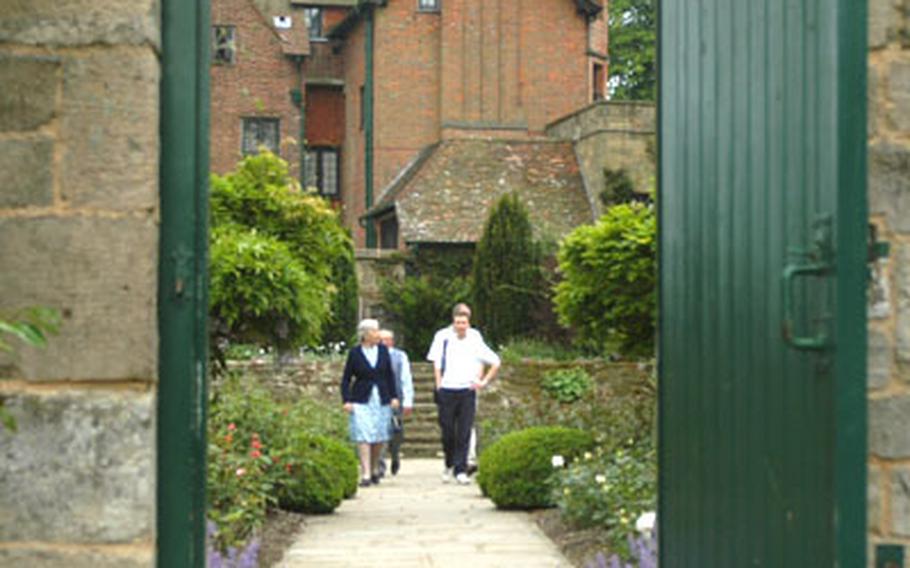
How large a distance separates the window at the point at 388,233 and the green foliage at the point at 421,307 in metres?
4.87

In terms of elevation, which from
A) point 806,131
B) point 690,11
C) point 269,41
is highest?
point 269,41

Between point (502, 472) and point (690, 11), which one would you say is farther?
point (502, 472)

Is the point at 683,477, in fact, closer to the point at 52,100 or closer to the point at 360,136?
the point at 52,100

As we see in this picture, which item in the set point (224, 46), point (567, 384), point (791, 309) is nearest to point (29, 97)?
point (791, 309)

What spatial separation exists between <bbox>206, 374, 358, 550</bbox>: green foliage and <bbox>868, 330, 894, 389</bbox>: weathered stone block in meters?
5.42

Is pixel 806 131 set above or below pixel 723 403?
above

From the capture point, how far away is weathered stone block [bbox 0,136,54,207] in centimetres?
423

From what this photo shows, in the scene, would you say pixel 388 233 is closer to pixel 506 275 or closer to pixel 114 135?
pixel 506 275

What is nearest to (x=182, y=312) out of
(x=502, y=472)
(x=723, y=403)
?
(x=723, y=403)

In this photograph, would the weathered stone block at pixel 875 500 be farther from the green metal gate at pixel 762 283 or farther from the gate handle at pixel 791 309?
the gate handle at pixel 791 309

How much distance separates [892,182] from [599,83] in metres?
35.3

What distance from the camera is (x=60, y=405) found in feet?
13.8

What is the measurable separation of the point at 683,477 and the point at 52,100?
2.48m

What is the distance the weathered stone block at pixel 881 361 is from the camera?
16.3 feet
